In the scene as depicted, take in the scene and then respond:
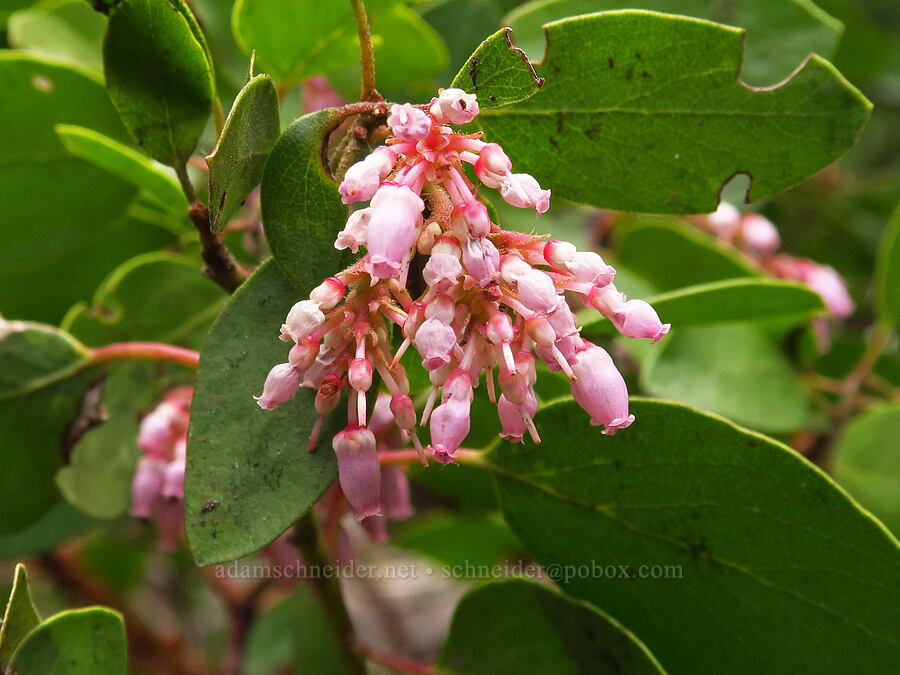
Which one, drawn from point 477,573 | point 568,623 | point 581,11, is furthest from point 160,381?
point 477,573

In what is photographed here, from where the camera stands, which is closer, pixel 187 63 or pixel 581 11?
pixel 187 63

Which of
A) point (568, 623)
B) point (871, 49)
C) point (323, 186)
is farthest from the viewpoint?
point (871, 49)

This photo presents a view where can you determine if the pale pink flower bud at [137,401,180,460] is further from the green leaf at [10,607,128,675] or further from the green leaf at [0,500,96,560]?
the green leaf at [0,500,96,560]

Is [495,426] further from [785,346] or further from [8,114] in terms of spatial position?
[8,114]

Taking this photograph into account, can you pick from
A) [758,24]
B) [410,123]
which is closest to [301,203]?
[410,123]

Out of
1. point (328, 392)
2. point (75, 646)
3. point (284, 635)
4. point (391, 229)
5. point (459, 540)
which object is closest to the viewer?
point (391, 229)

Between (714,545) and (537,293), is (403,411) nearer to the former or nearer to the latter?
(537,293)
